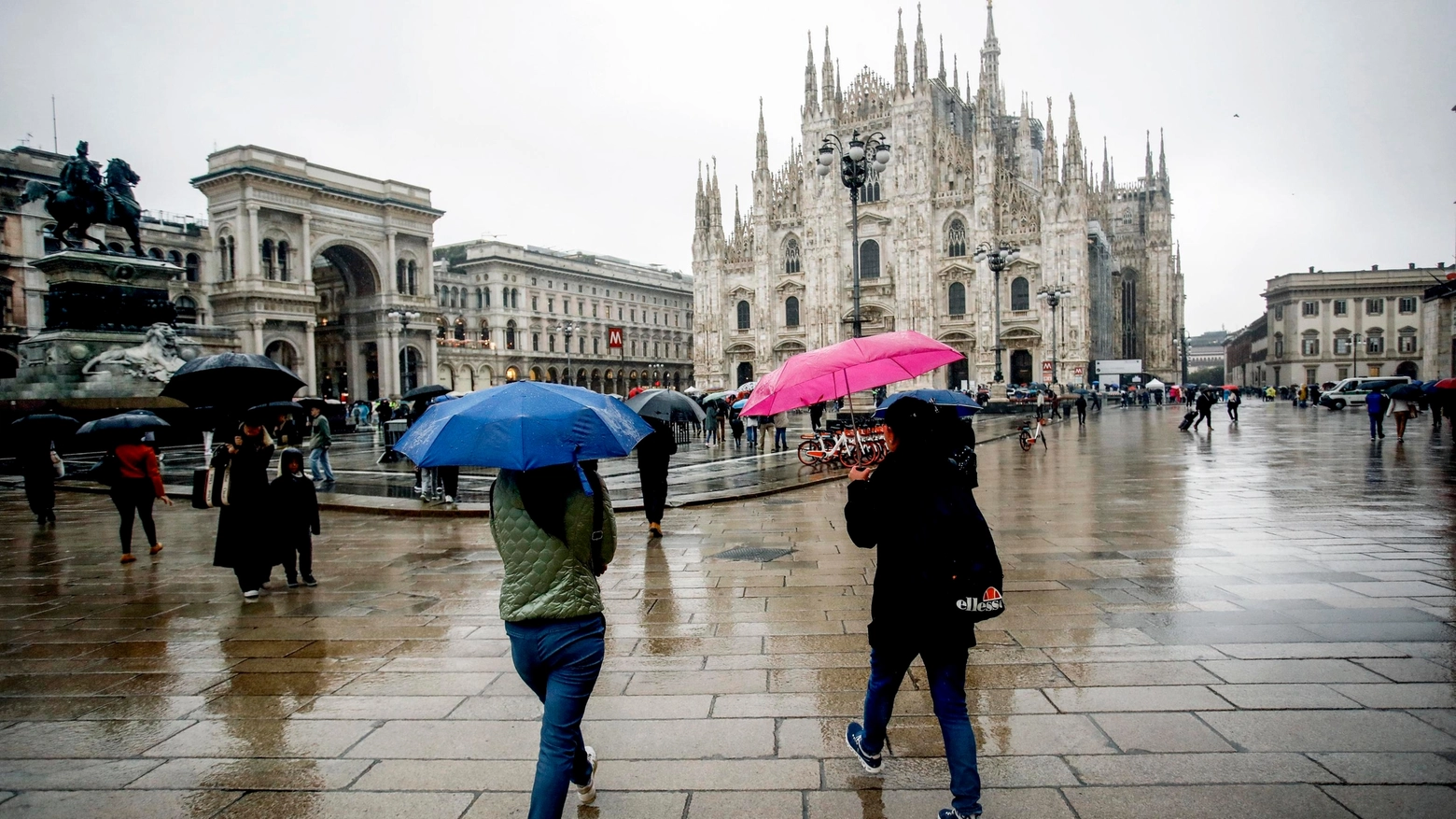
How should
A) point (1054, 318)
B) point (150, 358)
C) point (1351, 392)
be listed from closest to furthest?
point (150, 358)
point (1351, 392)
point (1054, 318)

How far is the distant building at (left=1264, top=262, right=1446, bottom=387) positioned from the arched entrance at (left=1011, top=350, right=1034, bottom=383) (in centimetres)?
3716

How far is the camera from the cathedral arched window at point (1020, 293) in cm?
5025

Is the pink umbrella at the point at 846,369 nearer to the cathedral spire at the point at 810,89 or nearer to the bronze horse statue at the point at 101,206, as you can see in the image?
the bronze horse statue at the point at 101,206

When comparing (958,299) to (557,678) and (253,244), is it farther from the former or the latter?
(557,678)

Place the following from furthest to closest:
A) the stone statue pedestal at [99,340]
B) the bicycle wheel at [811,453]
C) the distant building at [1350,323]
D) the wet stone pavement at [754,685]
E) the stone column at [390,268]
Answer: the distant building at [1350,323], the stone column at [390,268], the stone statue pedestal at [99,340], the bicycle wheel at [811,453], the wet stone pavement at [754,685]

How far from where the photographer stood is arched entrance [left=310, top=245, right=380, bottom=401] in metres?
53.9

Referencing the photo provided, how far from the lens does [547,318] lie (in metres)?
69.8

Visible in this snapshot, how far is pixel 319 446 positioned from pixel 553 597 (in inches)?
526

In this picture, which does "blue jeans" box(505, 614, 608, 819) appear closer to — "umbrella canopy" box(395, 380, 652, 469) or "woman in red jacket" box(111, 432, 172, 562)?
"umbrella canopy" box(395, 380, 652, 469)

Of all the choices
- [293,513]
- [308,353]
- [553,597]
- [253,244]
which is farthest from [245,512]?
[308,353]

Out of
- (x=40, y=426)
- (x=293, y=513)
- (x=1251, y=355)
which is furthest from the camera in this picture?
(x=1251, y=355)

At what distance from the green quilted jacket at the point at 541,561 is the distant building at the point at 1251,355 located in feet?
295

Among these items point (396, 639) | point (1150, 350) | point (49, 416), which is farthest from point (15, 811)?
point (1150, 350)

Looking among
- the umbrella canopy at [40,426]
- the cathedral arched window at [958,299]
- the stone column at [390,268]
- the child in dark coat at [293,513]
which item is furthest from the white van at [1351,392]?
the stone column at [390,268]
